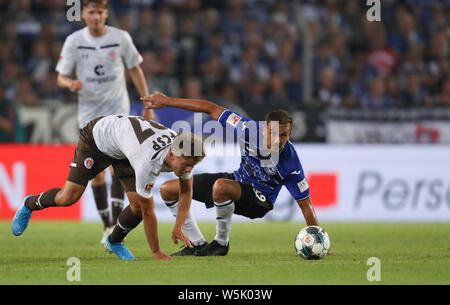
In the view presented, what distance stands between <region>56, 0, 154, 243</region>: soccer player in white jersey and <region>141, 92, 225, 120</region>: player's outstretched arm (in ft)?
5.92

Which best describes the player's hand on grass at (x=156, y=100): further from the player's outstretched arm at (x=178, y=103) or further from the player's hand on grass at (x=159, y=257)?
the player's hand on grass at (x=159, y=257)

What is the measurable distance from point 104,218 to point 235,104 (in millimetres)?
4630

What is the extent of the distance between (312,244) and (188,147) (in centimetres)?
156

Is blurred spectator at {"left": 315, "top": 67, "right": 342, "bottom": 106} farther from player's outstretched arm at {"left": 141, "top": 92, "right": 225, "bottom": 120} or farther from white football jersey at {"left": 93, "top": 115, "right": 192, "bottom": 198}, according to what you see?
white football jersey at {"left": 93, "top": 115, "right": 192, "bottom": 198}

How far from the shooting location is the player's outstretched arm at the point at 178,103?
7266mm

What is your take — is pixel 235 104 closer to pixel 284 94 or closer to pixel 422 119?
pixel 284 94

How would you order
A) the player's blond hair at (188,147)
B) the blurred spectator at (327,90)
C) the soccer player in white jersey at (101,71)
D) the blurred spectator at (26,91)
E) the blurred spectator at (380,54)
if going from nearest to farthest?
the player's blond hair at (188,147), the soccer player in white jersey at (101,71), the blurred spectator at (26,91), the blurred spectator at (327,90), the blurred spectator at (380,54)

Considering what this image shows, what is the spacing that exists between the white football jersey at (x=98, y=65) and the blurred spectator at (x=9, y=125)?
3.87 m

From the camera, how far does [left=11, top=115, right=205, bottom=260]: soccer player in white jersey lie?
22.5 ft

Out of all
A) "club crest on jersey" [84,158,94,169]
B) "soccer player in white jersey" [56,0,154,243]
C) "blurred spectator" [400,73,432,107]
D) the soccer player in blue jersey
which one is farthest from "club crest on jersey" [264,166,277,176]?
"blurred spectator" [400,73,432,107]

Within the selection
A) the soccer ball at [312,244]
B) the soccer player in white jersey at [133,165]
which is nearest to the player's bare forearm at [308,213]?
the soccer ball at [312,244]

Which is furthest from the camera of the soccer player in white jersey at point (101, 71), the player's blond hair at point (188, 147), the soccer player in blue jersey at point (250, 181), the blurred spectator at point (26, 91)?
the blurred spectator at point (26, 91)

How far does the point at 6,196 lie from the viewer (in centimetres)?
1266
